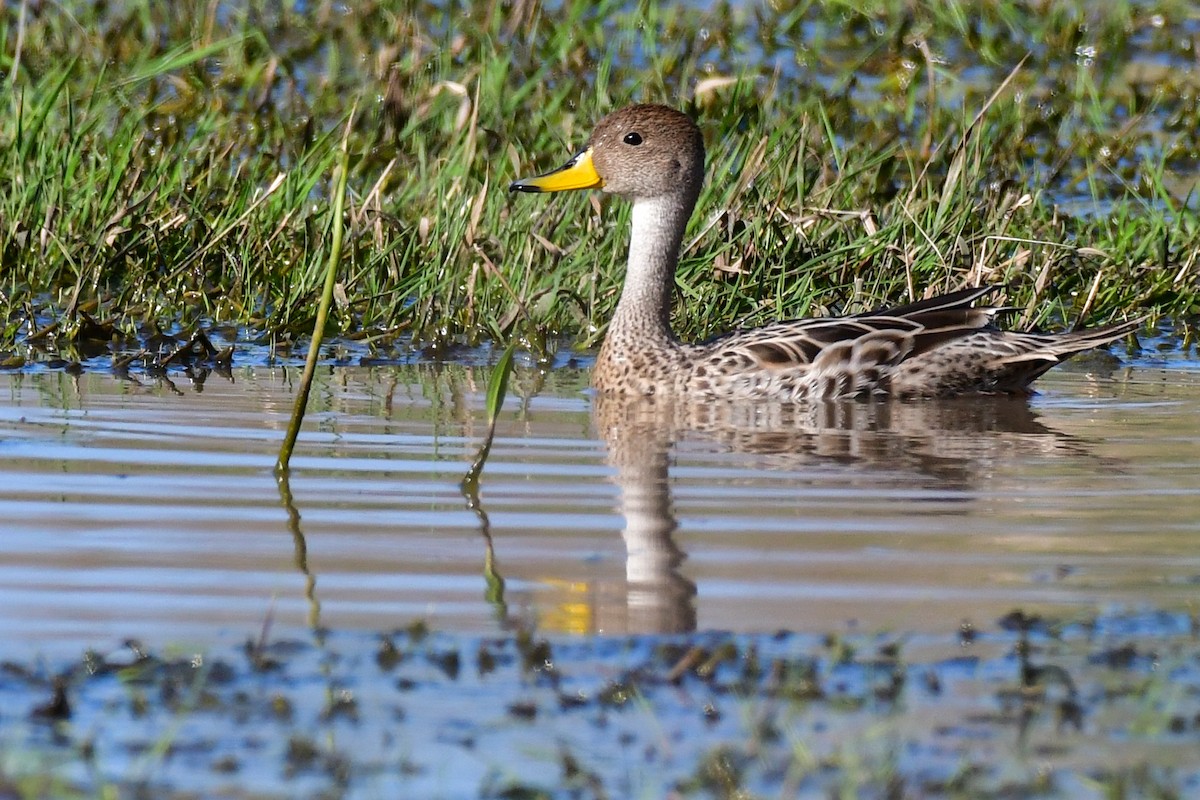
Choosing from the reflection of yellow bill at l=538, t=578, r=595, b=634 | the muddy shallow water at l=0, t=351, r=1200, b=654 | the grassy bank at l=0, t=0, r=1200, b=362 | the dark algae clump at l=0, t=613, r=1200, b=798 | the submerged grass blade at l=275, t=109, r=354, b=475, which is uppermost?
the grassy bank at l=0, t=0, r=1200, b=362

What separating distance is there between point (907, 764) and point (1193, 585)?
4.45 feet

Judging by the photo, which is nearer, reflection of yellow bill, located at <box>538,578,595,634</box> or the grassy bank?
reflection of yellow bill, located at <box>538,578,595,634</box>

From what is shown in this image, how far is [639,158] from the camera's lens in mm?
8766

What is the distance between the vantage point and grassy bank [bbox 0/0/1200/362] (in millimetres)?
8867

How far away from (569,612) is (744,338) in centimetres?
391

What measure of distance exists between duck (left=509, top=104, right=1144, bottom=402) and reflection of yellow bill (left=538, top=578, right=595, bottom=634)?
139 inches

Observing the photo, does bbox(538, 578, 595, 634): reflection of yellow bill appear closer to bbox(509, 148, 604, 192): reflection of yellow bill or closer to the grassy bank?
the grassy bank

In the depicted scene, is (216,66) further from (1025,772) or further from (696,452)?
(1025,772)

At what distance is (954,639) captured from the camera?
13.8ft

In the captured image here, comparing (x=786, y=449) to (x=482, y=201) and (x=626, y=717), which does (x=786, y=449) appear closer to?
(x=482, y=201)

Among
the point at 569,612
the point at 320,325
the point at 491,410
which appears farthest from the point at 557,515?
the point at 569,612

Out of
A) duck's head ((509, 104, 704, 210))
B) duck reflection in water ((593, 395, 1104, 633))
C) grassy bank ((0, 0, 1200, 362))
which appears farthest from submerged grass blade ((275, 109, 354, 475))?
duck's head ((509, 104, 704, 210))

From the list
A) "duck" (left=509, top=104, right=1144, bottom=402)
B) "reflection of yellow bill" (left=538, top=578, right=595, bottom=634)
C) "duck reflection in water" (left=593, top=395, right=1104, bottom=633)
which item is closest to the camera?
"reflection of yellow bill" (left=538, top=578, right=595, bottom=634)

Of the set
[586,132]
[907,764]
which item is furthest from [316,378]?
[907,764]
